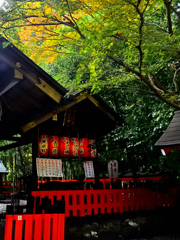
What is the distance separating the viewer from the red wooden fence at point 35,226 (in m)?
4.22

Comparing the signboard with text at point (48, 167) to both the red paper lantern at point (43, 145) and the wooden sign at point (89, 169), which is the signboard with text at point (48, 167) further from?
the wooden sign at point (89, 169)

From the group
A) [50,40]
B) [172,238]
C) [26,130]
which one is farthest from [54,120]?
[172,238]

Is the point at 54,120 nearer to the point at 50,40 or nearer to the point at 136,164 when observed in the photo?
the point at 50,40

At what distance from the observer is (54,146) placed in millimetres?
9500

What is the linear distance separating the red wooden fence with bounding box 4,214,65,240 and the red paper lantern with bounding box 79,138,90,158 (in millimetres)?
5691

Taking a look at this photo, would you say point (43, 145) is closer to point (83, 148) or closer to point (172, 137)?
point (83, 148)

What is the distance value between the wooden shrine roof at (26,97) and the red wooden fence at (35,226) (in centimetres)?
354

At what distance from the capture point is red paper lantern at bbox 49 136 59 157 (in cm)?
938

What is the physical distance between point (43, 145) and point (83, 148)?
2059 mm

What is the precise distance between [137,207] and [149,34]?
20.4ft

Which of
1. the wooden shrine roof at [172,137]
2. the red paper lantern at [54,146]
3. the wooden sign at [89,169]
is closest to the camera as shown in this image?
the wooden shrine roof at [172,137]

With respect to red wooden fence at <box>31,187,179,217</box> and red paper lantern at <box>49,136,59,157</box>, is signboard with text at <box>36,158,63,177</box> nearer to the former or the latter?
red paper lantern at <box>49,136,59,157</box>

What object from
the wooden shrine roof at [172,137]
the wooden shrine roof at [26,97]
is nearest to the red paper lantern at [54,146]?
the wooden shrine roof at [26,97]

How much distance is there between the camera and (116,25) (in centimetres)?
607
